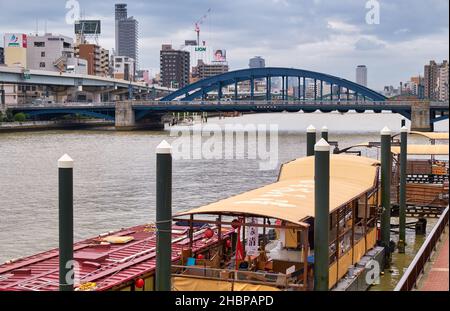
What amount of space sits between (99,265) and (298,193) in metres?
4.37

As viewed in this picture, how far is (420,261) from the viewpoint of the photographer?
13.3 m

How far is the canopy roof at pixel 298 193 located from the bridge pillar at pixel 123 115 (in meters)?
77.8

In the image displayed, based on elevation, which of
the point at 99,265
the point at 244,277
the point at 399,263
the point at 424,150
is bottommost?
the point at 399,263

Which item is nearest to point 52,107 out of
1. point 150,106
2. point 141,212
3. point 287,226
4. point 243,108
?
point 150,106

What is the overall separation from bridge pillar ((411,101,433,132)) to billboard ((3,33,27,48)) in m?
85.9

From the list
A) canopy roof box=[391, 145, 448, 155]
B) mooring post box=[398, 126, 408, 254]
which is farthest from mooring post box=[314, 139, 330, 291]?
canopy roof box=[391, 145, 448, 155]

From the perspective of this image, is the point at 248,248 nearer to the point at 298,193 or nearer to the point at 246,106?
the point at 298,193

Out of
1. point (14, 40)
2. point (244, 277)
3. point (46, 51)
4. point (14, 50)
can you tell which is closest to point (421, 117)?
point (244, 277)

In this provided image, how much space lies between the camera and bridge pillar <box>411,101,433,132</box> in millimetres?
88188

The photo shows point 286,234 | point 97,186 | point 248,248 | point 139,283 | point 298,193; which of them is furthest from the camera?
point 97,186

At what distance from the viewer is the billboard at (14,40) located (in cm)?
14251

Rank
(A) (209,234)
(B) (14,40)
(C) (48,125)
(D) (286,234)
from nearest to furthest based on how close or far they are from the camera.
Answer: (D) (286,234)
(A) (209,234)
(C) (48,125)
(B) (14,40)

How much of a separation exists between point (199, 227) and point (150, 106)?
76.2 m

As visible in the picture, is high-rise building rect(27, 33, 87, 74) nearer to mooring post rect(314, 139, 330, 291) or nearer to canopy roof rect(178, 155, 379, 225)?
canopy roof rect(178, 155, 379, 225)
